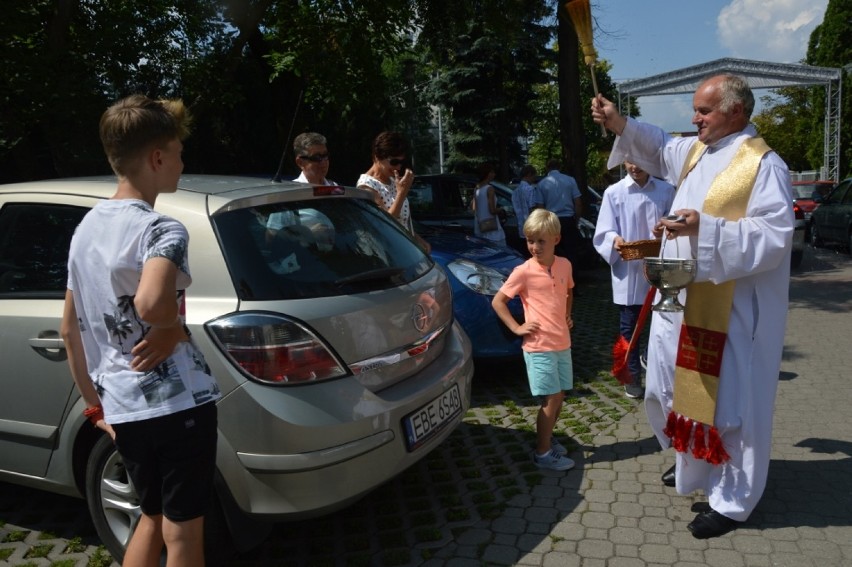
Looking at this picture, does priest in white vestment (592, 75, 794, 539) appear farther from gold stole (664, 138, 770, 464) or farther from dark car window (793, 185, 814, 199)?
dark car window (793, 185, 814, 199)

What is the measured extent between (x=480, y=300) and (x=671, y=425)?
216 centimetres

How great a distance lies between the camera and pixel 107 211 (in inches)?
81.4

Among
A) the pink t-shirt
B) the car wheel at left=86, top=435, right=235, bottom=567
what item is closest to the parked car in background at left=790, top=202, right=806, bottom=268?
the pink t-shirt

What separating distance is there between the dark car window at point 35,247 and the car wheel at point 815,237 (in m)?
17.3

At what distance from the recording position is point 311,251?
3.12 m

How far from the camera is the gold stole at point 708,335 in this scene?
3254mm

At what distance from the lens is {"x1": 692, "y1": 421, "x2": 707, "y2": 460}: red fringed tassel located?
11.0ft

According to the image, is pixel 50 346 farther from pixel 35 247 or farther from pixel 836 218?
pixel 836 218

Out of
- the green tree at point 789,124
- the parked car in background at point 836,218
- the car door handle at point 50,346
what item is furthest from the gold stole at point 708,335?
the green tree at point 789,124

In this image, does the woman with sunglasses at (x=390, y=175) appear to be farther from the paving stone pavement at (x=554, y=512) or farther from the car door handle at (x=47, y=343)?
the car door handle at (x=47, y=343)

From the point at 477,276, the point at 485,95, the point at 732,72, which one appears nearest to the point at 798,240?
the point at 477,276

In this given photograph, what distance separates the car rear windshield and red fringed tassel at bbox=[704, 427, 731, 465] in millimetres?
1598

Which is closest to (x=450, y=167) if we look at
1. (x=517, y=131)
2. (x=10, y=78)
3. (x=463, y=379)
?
(x=517, y=131)

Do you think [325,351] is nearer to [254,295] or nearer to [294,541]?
[254,295]
